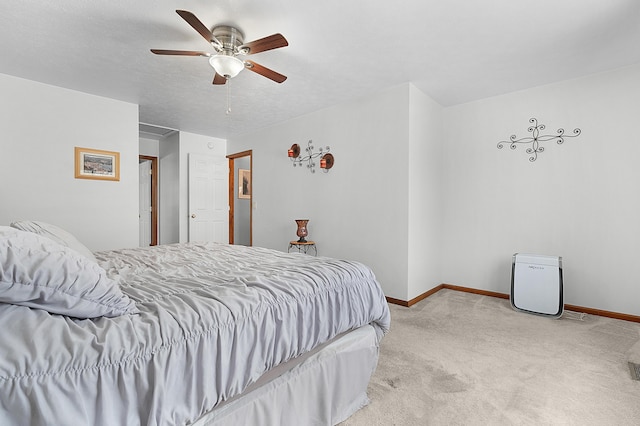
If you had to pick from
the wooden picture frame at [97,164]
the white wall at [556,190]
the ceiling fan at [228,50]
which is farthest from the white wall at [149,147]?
the white wall at [556,190]

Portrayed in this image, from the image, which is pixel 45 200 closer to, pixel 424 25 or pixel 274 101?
pixel 274 101

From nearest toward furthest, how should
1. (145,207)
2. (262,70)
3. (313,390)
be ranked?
(313,390)
(262,70)
(145,207)

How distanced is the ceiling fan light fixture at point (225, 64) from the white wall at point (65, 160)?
2403 millimetres

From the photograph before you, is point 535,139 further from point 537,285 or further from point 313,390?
point 313,390

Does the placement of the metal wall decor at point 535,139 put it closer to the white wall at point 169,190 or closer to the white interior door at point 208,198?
the white interior door at point 208,198

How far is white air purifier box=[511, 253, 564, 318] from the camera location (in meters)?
3.05

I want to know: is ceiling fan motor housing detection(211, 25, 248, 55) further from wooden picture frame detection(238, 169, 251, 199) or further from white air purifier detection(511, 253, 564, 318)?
wooden picture frame detection(238, 169, 251, 199)

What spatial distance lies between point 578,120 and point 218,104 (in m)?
4.25

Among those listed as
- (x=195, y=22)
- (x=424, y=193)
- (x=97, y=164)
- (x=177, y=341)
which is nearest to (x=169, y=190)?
(x=97, y=164)

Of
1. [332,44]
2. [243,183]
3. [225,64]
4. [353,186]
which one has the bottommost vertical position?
[353,186]

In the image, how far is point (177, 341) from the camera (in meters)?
0.99

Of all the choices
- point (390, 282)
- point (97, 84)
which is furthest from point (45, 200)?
point (390, 282)

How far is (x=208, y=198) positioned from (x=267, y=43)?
4.13 m

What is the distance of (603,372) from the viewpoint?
203cm
